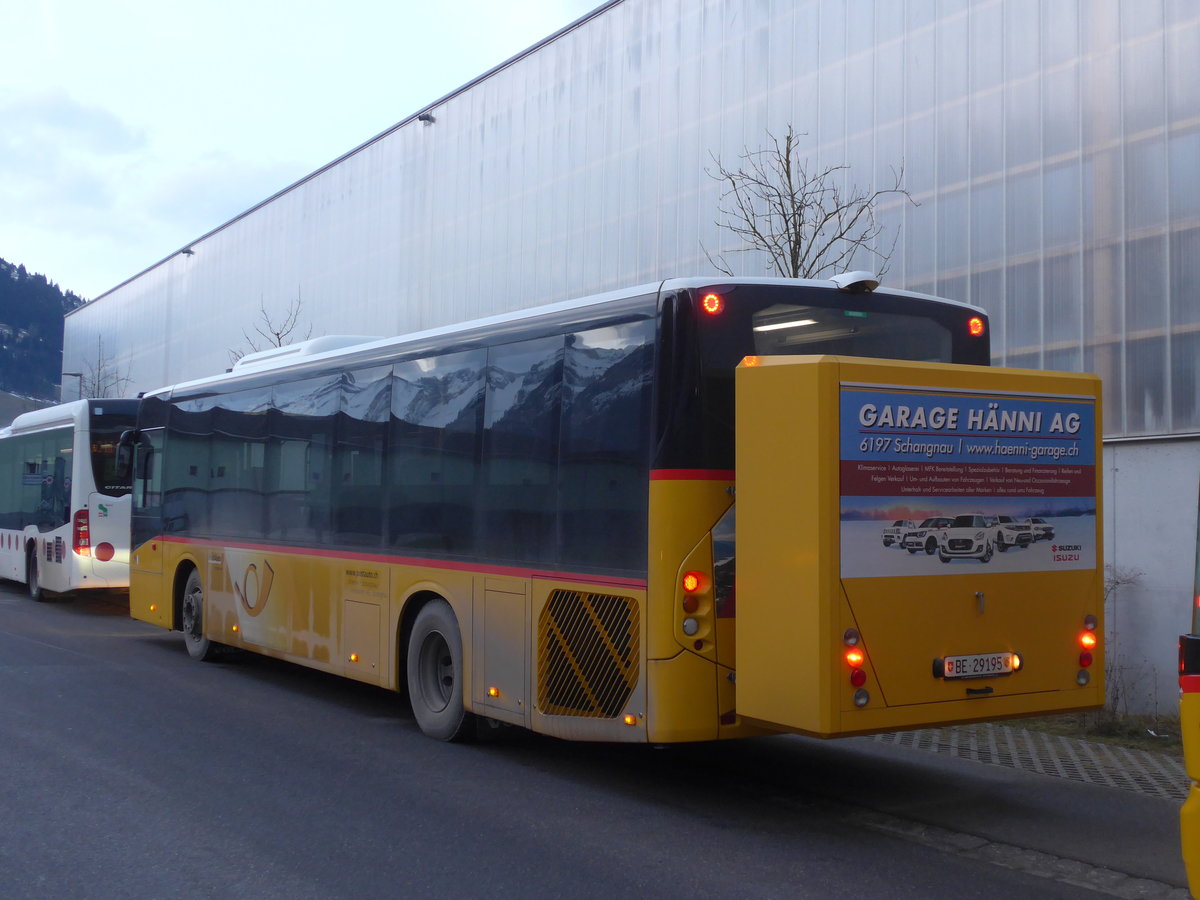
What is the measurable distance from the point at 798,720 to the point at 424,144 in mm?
23465

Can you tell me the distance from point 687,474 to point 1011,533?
191 centimetres

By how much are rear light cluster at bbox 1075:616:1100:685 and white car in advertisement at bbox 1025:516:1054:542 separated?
606mm

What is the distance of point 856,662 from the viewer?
6672 mm

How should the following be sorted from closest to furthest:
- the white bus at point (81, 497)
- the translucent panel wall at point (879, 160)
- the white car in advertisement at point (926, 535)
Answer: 1. the white car in advertisement at point (926, 535)
2. the translucent panel wall at point (879, 160)
3. the white bus at point (81, 497)

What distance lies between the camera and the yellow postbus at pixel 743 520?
22.2 feet

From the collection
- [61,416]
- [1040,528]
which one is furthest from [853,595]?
[61,416]

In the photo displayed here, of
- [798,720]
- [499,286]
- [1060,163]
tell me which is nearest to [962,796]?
[798,720]

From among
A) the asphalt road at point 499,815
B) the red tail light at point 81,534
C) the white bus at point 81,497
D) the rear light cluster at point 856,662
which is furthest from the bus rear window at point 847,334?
the red tail light at point 81,534

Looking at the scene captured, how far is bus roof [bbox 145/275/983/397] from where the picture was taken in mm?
7680

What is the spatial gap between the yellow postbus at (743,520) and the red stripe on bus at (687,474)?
0.7 inches

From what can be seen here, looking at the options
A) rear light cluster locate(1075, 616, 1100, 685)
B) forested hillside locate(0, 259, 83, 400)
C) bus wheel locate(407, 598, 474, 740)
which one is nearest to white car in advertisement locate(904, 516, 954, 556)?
rear light cluster locate(1075, 616, 1100, 685)

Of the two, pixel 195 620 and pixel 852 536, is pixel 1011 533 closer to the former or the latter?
pixel 852 536

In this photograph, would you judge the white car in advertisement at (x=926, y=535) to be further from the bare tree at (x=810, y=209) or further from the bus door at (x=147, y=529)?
the bus door at (x=147, y=529)

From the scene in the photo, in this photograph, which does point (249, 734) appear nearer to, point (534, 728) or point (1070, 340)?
point (534, 728)
